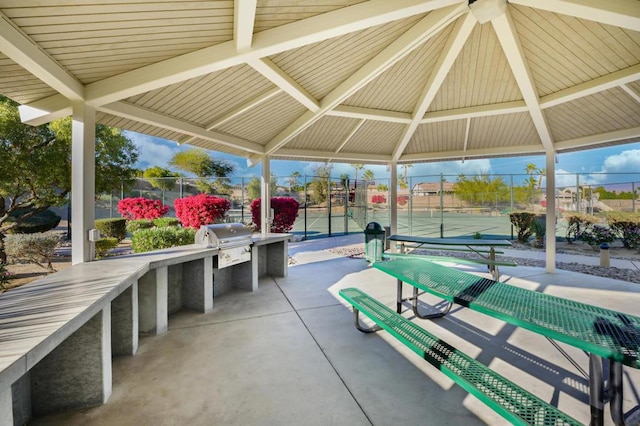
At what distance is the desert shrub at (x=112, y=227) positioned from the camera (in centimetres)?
1038

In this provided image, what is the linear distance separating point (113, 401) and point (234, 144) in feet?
14.7

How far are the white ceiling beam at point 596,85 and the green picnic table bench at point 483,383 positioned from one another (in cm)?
450

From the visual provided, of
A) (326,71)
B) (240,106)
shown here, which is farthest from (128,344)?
(326,71)

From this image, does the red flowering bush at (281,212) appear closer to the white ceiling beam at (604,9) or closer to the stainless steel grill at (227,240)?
the stainless steel grill at (227,240)

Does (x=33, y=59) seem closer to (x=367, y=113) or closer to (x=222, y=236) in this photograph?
(x=222, y=236)

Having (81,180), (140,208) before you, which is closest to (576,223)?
(81,180)

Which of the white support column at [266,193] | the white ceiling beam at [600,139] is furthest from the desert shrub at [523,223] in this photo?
the white support column at [266,193]

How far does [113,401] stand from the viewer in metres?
2.25

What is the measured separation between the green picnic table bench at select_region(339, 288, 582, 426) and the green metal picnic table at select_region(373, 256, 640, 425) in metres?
0.37

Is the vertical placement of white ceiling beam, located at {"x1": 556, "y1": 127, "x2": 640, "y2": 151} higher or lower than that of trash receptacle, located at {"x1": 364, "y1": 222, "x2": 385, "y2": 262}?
higher

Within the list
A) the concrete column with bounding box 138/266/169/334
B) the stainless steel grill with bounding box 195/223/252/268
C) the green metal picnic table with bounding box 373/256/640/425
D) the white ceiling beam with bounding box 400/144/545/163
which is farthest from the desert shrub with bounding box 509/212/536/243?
the concrete column with bounding box 138/266/169/334

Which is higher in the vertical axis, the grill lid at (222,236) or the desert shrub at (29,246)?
the grill lid at (222,236)

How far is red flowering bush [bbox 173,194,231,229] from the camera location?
9.14 meters

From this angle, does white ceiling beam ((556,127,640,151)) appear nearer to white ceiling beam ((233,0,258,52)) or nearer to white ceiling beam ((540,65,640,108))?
white ceiling beam ((540,65,640,108))
